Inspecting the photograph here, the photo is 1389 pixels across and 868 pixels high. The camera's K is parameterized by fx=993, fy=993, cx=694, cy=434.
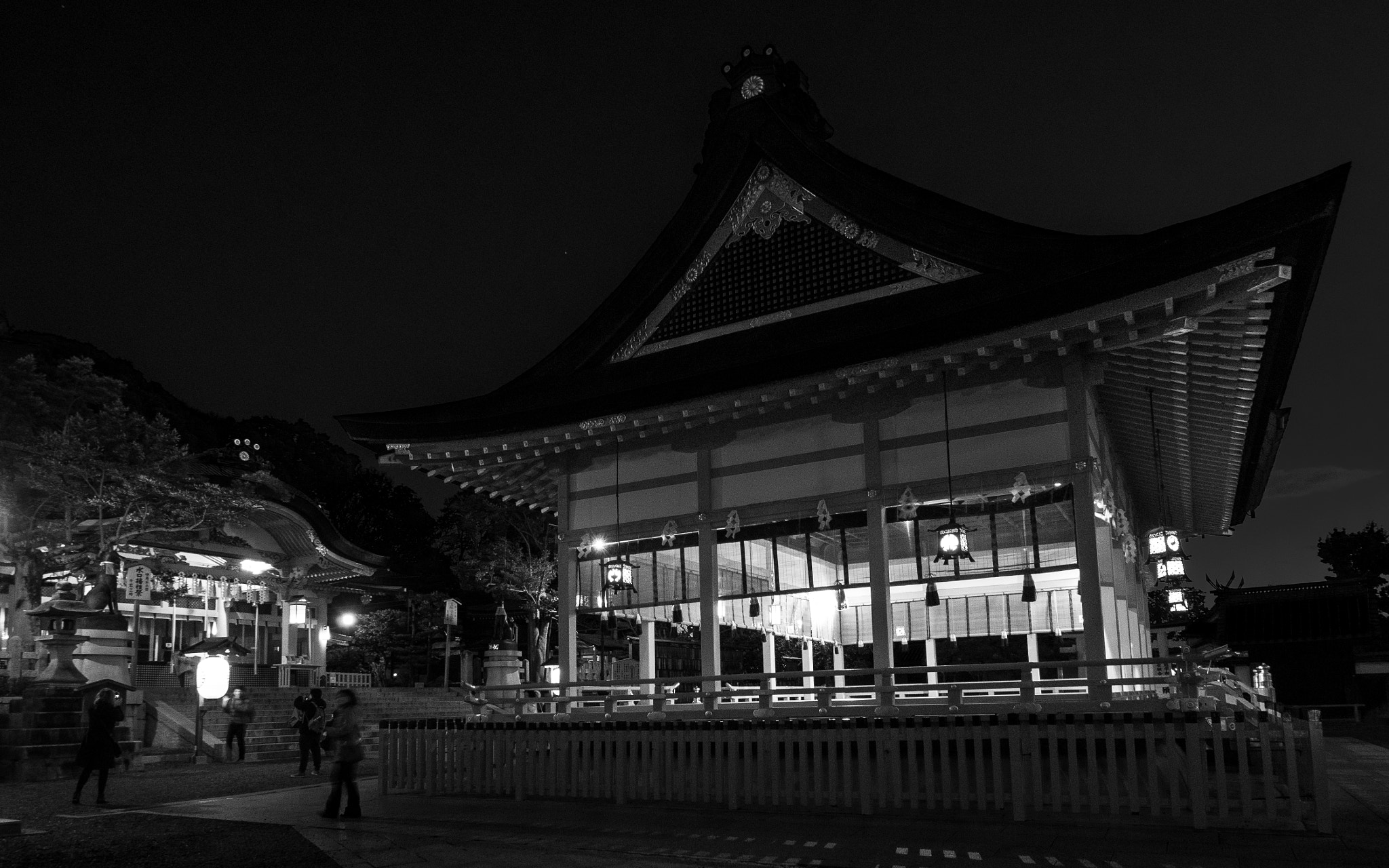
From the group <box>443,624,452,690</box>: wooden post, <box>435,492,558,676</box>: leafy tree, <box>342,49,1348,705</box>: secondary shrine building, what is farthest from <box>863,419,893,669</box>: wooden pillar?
<box>443,624,452,690</box>: wooden post

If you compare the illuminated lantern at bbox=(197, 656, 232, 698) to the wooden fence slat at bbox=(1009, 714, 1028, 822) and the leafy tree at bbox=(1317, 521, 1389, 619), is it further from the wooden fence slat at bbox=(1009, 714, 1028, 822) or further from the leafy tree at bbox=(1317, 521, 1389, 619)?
the leafy tree at bbox=(1317, 521, 1389, 619)

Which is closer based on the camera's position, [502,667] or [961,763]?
[961,763]

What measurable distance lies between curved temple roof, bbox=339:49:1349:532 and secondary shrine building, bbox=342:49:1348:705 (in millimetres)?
44

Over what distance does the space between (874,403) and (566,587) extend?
6019 mm

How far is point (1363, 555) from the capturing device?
43.1 m

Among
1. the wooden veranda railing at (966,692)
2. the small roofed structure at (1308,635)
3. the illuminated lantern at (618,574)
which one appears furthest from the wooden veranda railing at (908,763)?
the small roofed structure at (1308,635)

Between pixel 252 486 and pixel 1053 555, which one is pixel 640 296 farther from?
pixel 252 486

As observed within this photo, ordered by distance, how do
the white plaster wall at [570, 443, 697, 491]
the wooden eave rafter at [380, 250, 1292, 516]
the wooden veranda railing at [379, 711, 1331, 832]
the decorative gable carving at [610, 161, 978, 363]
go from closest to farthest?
the wooden veranda railing at [379, 711, 1331, 832], the wooden eave rafter at [380, 250, 1292, 516], the decorative gable carving at [610, 161, 978, 363], the white plaster wall at [570, 443, 697, 491]

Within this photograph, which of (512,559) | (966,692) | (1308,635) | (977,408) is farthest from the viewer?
(512,559)

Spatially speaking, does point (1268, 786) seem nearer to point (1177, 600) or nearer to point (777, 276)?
point (777, 276)

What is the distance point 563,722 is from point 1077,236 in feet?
31.2

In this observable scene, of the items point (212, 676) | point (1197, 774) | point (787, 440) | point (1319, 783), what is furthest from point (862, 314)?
point (212, 676)

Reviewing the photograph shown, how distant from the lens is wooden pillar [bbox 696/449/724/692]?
587 inches

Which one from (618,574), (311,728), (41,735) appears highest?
(618,574)
